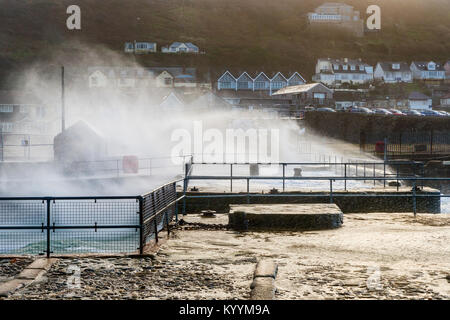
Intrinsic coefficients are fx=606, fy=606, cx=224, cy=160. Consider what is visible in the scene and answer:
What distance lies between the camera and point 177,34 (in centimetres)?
19812

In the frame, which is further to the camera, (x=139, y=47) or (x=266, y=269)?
(x=139, y=47)

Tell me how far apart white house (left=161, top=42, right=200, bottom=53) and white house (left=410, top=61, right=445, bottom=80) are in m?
61.1

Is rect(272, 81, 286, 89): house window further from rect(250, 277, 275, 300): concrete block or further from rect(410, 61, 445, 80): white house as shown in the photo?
rect(250, 277, 275, 300): concrete block

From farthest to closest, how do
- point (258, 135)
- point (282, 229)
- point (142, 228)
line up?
point (258, 135) → point (282, 229) → point (142, 228)

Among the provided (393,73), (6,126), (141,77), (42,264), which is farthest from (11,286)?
(393,73)

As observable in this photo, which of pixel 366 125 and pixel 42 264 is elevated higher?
pixel 366 125

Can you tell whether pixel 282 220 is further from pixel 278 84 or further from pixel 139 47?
pixel 139 47

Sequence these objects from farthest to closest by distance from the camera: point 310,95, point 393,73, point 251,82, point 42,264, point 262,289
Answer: point 393,73 → point 251,82 → point 310,95 → point 42,264 → point 262,289

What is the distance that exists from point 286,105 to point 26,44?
10918 centimetres

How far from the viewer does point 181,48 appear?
176 metres

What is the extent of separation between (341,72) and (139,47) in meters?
59.5

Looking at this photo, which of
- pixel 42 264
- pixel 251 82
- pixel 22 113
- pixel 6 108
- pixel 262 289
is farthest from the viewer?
pixel 251 82
